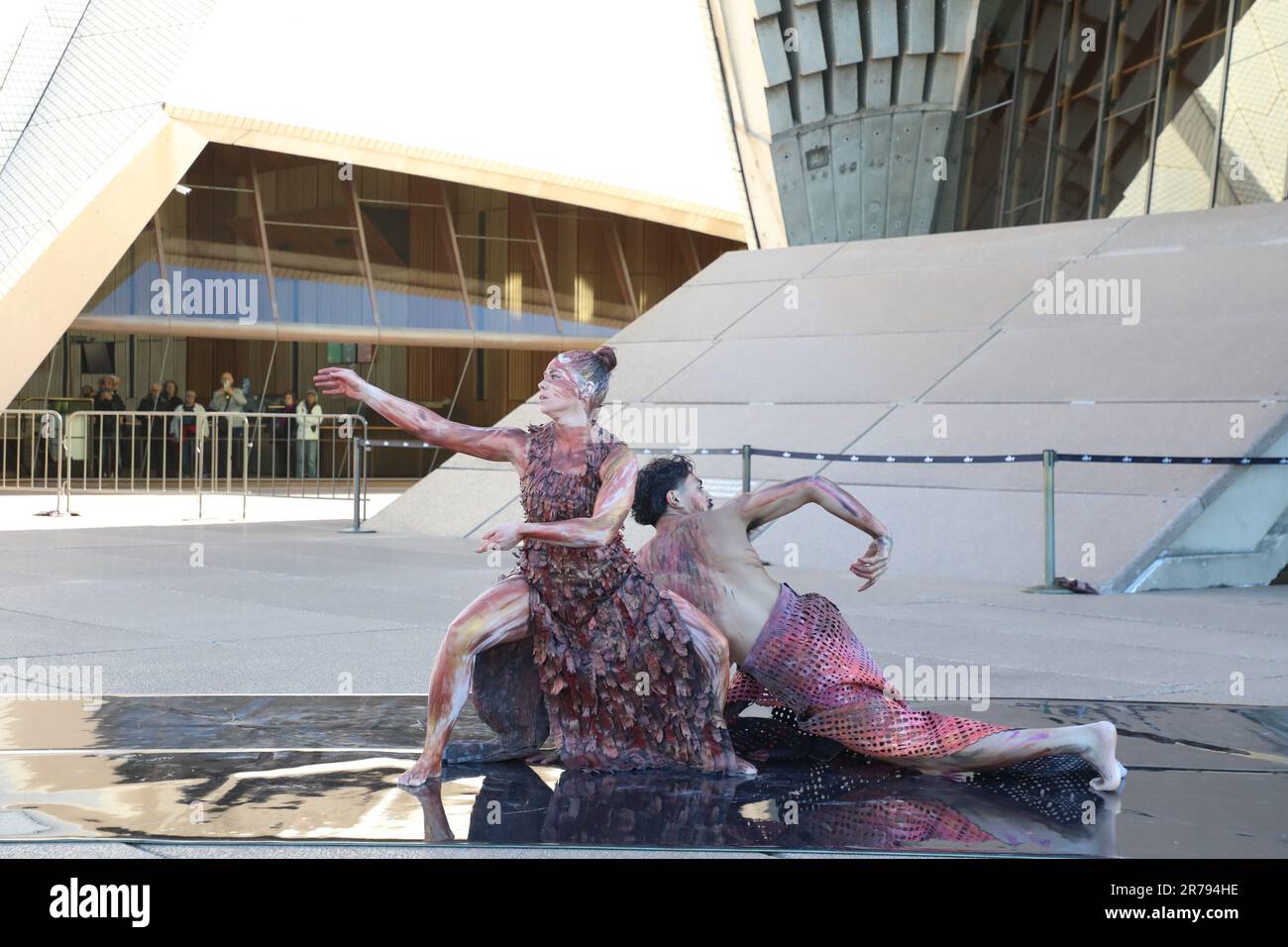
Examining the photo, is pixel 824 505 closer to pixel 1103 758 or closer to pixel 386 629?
pixel 1103 758

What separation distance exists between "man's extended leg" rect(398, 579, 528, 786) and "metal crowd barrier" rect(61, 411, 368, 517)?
1609 cm

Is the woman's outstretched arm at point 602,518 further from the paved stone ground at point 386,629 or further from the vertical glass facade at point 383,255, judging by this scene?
the vertical glass facade at point 383,255

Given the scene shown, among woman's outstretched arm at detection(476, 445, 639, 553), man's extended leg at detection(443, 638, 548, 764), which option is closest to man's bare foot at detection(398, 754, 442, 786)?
man's extended leg at detection(443, 638, 548, 764)

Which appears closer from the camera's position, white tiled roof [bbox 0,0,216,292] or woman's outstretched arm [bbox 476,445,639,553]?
woman's outstretched arm [bbox 476,445,639,553]

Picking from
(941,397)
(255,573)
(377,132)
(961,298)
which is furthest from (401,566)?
(377,132)

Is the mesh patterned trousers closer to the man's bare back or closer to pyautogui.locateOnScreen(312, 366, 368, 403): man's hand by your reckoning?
the man's bare back

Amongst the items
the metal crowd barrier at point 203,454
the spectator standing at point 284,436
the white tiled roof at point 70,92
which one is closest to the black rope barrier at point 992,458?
the metal crowd barrier at point 203,454

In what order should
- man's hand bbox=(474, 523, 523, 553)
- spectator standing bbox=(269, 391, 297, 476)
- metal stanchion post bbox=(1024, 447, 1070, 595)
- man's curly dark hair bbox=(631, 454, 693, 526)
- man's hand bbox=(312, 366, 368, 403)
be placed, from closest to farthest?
man's hand bbox=(474, 523, 523, 553) < man's hand bbox=(312, 366, 368, 403) < man's curly dark hair bbox=(631, 454, 693, 526) < metal stanchion post bbox=(1024, 447, 1070, 595) < spectator standing bbox=(269, 391, 297, 476)

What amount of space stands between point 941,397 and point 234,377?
701 inches

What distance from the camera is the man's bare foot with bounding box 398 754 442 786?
4465 mm

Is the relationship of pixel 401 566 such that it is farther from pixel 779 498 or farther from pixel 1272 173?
pixel 1272 173

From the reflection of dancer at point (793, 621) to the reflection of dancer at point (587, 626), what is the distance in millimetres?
237

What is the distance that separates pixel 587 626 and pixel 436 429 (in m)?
0.75

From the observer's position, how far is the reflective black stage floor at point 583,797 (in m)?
3.87
